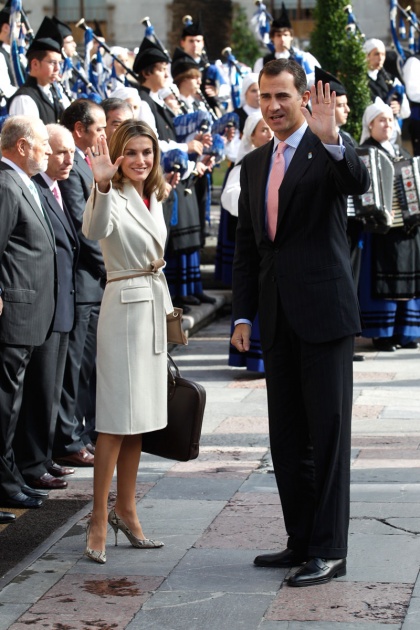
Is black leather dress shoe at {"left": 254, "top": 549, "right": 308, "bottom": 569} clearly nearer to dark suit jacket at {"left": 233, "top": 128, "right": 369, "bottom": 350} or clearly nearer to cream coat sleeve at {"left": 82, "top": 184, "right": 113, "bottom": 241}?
dark suit jacket at {"left": 233, "top": 128, "right": 369, "bottom": 350}

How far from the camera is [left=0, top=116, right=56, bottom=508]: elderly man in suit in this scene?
5.96 m

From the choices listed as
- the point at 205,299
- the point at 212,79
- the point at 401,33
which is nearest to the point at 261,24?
the point at 212,79

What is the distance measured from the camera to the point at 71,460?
273 inches

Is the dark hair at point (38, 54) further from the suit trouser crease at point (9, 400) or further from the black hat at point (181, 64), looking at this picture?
the suit trouser crease at point (9, 400)

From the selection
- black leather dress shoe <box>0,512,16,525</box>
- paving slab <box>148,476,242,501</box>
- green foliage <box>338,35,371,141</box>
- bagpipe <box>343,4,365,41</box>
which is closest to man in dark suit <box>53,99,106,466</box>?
paving slab <box>148,476,242,501</box>

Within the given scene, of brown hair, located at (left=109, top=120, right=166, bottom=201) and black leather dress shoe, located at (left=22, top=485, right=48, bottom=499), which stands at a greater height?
brown hair, located at (left=109, top=120, right=166, bottom=201)

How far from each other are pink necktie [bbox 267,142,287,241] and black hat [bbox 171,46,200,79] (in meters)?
6.92

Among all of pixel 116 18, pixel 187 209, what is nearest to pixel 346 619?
pixel 187 209

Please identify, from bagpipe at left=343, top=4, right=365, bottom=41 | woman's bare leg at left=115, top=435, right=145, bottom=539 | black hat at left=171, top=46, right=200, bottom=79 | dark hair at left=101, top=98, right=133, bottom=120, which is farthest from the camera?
bagpipe at left=343, top=4, right=365, bottom=41

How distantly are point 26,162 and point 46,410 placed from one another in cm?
118

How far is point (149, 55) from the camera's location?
10.6 metres

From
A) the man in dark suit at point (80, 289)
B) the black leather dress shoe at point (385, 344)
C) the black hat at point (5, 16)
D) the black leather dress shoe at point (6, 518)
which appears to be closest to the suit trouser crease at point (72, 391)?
the man in dark suit at point (80, 289)

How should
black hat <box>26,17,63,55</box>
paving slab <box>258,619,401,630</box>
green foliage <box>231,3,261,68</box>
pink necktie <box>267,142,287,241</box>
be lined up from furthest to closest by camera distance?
green foliage <box>231,3,261,68</box> → black hat <box>26,17,63,55</box> → pink necktie <box>267,142,287,241</box> → paving slab <box>258,619,401,630</box>

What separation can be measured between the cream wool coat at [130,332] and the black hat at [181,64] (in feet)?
22.0
